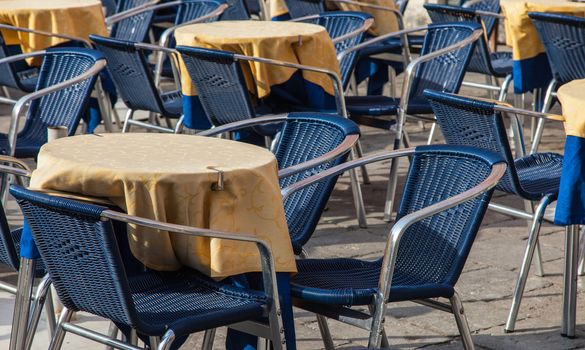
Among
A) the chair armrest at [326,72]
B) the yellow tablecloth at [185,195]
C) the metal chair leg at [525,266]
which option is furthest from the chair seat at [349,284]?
the chair armrest at [326,72]

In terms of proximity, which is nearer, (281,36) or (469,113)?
(469,113)

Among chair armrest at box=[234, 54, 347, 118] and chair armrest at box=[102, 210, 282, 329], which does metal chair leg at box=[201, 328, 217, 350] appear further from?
chair armrest at box=[234, 54, 347, 118]

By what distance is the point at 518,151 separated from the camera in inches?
205

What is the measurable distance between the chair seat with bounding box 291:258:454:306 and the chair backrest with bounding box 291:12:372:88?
9.34 feet

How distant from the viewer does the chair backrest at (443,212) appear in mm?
3441

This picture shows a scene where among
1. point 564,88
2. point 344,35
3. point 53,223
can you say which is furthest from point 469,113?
point 344,35

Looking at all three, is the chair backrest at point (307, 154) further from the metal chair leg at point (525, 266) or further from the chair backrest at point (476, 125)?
the metal chair leg at point (525, 266)

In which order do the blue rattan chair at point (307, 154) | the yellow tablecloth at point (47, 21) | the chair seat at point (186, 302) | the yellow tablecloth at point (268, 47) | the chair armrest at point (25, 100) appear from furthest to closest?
1. the yellow tablecloth at point (47, 21)
2. the yellow tablecloth at point (268, 47)
3. the chair armrest at point (25, 100)
4. the blue rattan chair at point (307, 154)
5. the chair seat at point (186, 302)

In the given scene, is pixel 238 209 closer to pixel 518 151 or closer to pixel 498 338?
pixel 498 338

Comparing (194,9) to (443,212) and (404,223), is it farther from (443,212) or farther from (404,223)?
(404,223)

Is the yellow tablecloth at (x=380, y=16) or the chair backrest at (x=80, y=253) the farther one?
the yellow tablecloth at (x=380, y=16)

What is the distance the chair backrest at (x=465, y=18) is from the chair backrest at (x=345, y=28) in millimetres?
413

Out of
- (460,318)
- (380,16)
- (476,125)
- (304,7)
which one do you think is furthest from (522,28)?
(460,318)

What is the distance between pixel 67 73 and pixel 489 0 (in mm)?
3644
